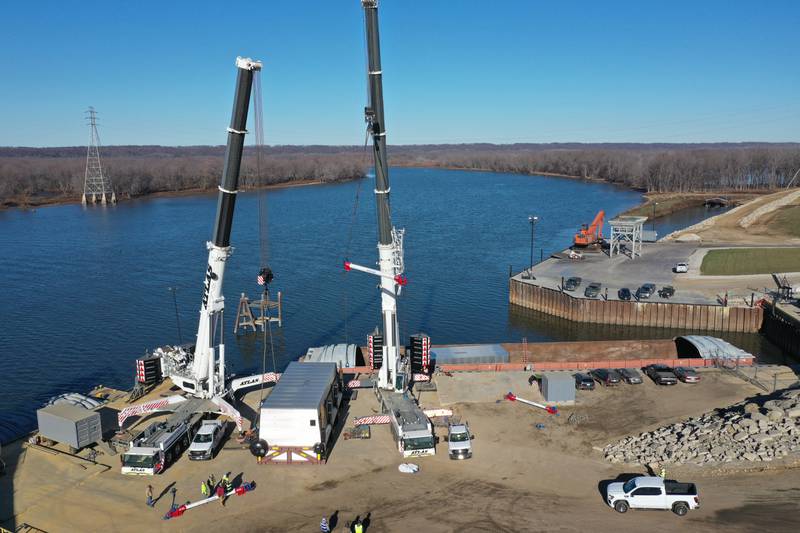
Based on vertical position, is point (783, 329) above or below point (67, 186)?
below

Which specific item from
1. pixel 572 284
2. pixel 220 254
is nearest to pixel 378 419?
pixel 220 254

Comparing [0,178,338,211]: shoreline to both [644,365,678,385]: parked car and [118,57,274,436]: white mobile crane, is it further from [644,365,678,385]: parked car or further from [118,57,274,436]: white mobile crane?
[644,365,678,385]: parked car

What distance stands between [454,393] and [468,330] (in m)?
20.7

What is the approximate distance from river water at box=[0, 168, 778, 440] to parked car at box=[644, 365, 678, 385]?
17806 mm

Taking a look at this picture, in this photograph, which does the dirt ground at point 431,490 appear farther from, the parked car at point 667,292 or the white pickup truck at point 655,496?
the parked car at point 667,292

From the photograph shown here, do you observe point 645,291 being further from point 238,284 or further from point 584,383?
point 238,284

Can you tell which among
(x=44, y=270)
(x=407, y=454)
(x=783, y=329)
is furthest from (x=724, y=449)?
(x=44, y=270)

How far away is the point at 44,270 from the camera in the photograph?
73.1 meters

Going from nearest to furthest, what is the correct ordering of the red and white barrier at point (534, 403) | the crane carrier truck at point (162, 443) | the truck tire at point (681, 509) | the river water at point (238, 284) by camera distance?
the truck tire at point (681, 509) < the crane carrier truck at point (162, 443) < the red and white barrier at point (534, 403) < the river water at point (238, 284)

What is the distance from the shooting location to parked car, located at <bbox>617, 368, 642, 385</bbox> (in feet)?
106

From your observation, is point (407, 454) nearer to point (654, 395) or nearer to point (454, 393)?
point (454, 393)

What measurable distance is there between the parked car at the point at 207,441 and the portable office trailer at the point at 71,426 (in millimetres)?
4241

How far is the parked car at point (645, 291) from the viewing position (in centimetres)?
5308

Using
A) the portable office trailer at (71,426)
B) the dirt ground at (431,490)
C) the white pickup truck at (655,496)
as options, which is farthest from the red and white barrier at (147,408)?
the white pickup truck at (655,496)
